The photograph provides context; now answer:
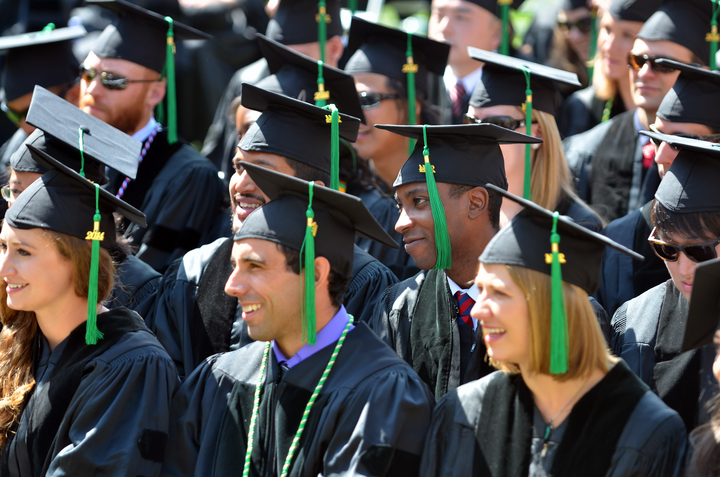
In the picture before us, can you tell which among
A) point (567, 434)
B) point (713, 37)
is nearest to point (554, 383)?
point (567, 434)

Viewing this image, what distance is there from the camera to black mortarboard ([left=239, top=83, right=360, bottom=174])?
4375mm

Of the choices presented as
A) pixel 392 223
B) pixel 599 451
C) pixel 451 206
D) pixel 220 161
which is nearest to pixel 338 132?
pixel 451 206

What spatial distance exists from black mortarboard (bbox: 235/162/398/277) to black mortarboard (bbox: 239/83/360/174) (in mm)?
852

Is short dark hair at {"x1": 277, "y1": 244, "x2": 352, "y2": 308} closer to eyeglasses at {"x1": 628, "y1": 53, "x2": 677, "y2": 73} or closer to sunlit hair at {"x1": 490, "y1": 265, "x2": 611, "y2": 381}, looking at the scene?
sunlit hair at {"x1": 490, "y1": 265, "x2": 611, "y2": 381}

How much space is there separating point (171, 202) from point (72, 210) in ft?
5.37

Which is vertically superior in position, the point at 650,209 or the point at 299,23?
the point at 299,23

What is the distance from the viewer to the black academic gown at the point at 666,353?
359 centimetres

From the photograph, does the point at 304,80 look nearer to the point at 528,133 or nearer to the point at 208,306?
the point at 528,133

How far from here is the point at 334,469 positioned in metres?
3.17

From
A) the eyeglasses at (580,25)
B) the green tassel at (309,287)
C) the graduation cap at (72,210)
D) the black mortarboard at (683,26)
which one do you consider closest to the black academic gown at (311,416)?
the green tassel at (309,287)

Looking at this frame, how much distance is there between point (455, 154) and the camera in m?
4.09

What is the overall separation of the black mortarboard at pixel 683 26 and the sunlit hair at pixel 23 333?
3.52 metres

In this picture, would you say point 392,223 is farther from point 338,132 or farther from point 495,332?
point 495,332

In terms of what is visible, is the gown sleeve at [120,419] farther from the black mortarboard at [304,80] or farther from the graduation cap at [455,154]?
the black mortarboard at [304,80]
